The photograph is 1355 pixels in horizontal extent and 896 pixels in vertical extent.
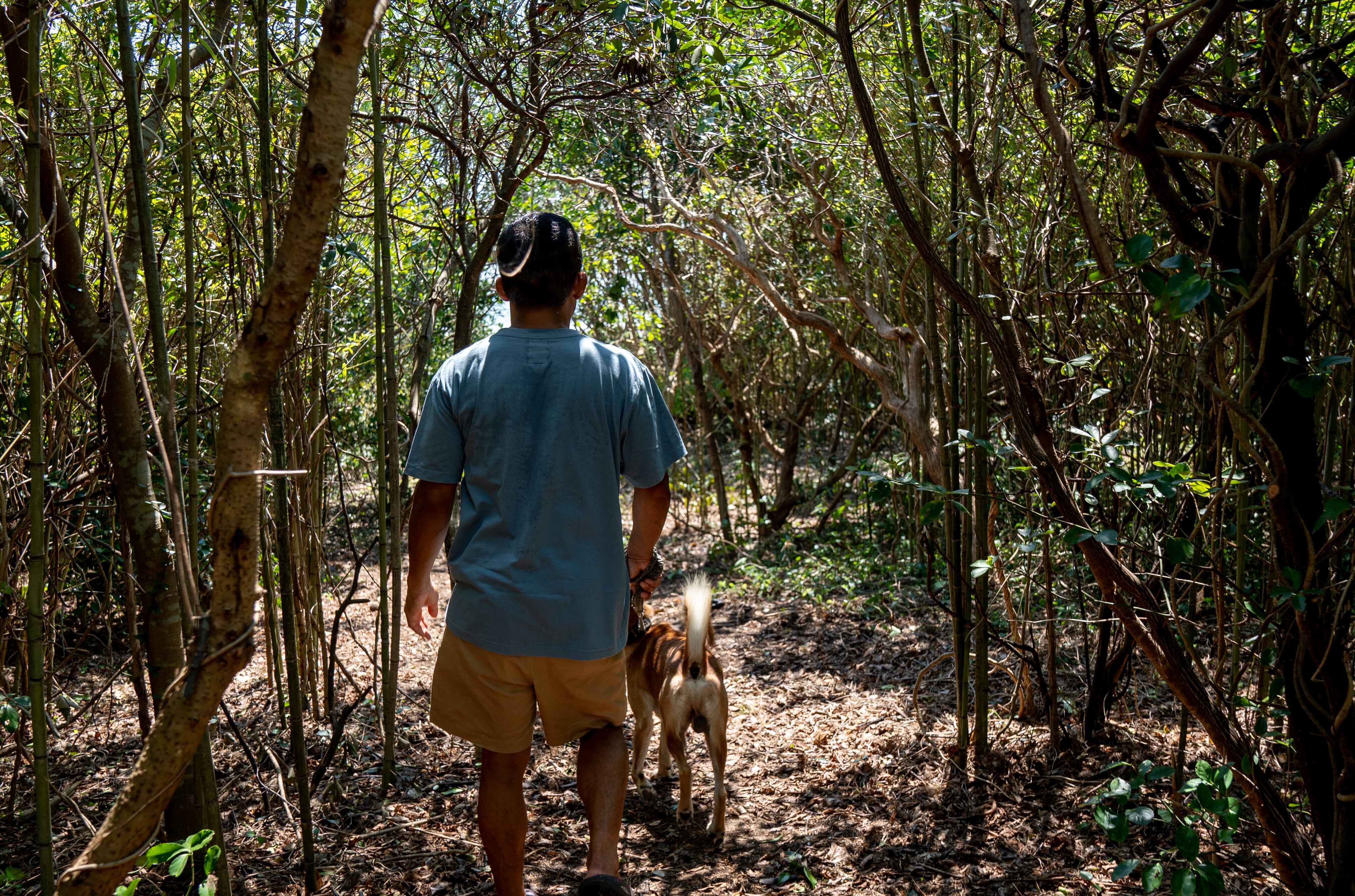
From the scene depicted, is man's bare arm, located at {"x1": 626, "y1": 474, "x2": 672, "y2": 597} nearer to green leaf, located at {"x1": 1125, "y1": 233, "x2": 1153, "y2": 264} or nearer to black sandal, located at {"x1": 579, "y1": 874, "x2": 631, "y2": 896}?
black sandal, located at {"x1": 579, "y1": 874, "x2": 631, "y2": 896}

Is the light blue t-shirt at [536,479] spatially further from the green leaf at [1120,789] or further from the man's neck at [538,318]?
the green leaf at [1120,789]

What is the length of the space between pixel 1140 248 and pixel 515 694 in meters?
1.90

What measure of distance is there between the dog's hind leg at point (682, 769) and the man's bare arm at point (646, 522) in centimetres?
122

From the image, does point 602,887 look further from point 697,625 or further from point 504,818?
point 697,625

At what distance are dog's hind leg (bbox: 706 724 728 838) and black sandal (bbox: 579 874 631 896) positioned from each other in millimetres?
1186

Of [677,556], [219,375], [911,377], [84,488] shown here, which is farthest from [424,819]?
[677,556]

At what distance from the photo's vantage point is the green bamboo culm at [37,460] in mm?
1827

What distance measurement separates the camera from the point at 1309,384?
2107 mm

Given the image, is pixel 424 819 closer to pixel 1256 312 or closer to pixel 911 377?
pixel 911 377

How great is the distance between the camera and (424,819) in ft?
12.0

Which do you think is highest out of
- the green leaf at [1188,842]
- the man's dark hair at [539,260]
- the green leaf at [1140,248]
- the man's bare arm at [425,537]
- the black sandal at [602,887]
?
the man's dark hair at [539,260]

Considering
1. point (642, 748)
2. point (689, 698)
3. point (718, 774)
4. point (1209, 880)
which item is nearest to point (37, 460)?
point (689, 698)

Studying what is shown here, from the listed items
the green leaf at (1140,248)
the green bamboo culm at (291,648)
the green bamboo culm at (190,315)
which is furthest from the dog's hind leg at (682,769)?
the green leaf at (1140,248)

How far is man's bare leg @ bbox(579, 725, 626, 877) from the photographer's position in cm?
258
